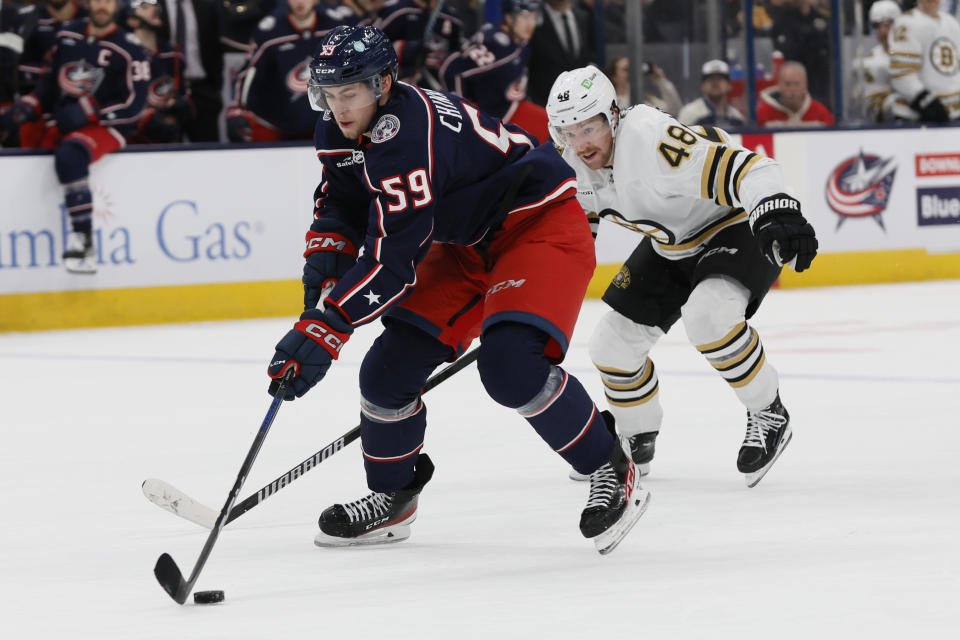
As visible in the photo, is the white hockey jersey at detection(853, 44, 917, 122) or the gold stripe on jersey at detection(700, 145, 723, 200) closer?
the gold stripe on jersey at detection(700, 145, 723, 200)

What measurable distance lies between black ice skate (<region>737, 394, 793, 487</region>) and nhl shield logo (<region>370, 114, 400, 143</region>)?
1.26 metres

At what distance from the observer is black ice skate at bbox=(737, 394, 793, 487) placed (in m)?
3.40

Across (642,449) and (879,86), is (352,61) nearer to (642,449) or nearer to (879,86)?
(642,449)

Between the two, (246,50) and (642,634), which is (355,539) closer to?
(642,634)

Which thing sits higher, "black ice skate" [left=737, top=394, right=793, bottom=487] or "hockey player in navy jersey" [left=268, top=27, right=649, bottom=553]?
"hockey player in navy jersey" [left=268, top=27, right=649, bottom=553]

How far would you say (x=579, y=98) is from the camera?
329cm

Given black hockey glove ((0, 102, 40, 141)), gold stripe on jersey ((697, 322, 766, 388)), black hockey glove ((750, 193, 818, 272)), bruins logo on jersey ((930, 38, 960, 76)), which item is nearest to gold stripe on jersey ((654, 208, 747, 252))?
gold stripe on jersey ((697, 322, 766, 388))

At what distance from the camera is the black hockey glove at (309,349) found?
2.64m

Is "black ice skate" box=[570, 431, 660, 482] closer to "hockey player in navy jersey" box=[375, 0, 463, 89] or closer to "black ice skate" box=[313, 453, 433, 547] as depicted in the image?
"black ice skate" box=[313, 453, 433, 547]

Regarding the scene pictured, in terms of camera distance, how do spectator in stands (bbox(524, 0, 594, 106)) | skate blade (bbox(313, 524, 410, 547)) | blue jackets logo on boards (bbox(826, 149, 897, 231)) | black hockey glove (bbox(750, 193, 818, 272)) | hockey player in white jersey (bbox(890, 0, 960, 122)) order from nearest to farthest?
skate blade (bbox(313, 524, 410, 547)), black hockey glove (bbox(750, 193, 818, 272)), spectator in stands (bbox(524, 0, 594, 106)), blue jackets logo on boards (bbox(826, 149, 897, 231)), hockey player in white jersey (bbox(890, 0, 960, 122))

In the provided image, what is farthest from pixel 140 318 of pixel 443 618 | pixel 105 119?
pixel 443 618

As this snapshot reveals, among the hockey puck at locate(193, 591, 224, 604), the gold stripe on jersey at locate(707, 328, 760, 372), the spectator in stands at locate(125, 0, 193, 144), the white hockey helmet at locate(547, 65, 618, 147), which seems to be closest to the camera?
the hockey puck at locate(193, 591, 224, 604)

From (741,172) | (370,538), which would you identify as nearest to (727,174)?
(741,172)

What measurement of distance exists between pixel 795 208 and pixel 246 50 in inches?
198
